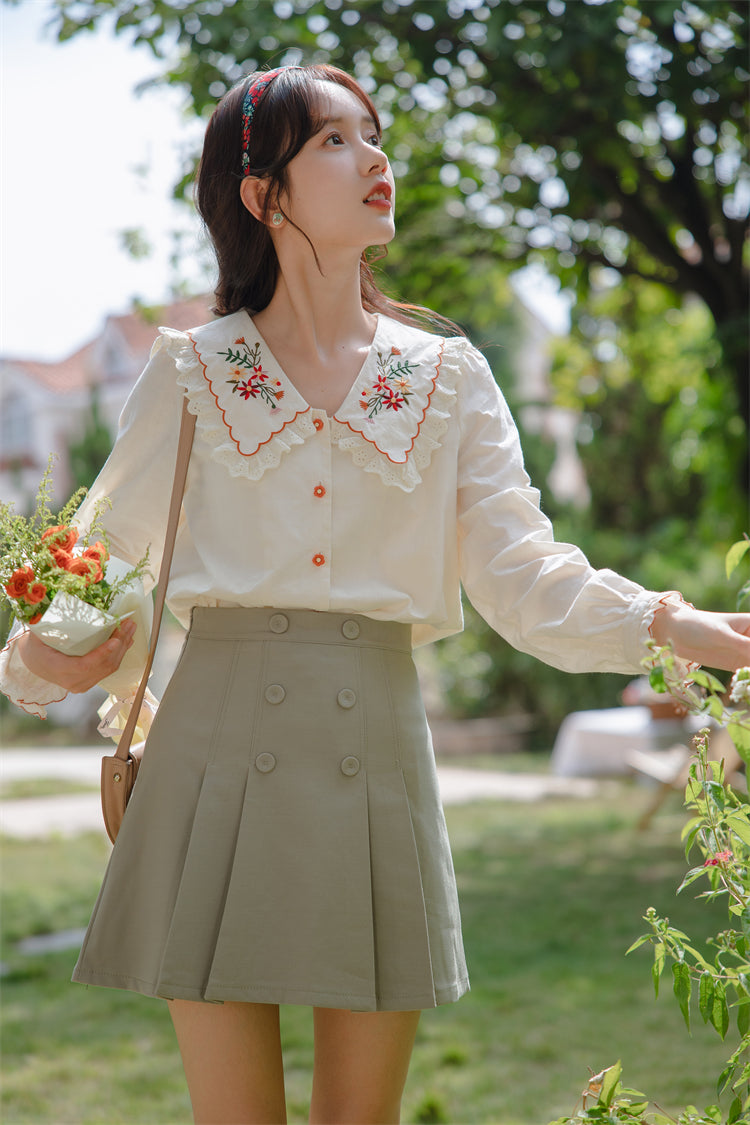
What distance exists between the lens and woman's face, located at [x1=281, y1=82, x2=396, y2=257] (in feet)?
5.86

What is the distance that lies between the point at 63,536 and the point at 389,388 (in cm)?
52

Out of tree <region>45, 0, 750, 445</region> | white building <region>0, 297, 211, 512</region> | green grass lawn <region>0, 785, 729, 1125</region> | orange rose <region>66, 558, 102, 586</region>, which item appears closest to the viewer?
orange rose <region>66, 558, 102, 586</region>

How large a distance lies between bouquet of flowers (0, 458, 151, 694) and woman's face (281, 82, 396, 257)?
1.71 ft

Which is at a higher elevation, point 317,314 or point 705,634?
point 317,314

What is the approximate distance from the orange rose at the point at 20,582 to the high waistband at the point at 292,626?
25 centimetres

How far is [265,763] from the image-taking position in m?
1.65

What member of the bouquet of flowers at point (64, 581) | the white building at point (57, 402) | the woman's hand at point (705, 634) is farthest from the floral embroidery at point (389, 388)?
the white building at point (57, 402)

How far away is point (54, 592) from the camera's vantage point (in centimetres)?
169

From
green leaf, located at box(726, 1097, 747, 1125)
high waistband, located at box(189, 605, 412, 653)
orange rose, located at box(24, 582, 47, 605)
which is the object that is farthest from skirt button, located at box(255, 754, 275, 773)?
green leaf, located at box(726, 1097, 747, 1125)

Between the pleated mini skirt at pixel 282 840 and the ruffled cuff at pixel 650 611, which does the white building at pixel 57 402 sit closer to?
the pleated mini skirt at pixel 282 840

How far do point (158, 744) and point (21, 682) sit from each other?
24cm

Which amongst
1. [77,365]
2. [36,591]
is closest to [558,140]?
[36,591]

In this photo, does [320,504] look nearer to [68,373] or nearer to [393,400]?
[393,400]

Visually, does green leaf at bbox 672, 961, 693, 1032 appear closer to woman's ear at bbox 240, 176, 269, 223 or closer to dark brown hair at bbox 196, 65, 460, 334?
dark brown hair at bbox 196, 65, 460, 334
